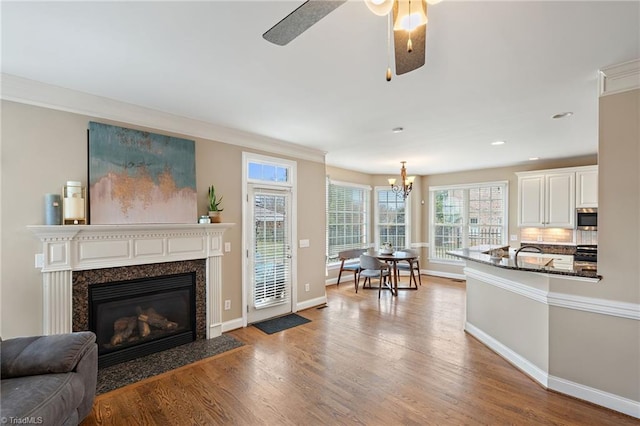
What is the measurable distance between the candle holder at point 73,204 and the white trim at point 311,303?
3094 millimetres

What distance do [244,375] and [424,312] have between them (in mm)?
3005

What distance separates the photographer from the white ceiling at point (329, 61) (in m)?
1.68

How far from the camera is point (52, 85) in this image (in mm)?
2590

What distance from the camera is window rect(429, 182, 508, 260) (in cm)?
667

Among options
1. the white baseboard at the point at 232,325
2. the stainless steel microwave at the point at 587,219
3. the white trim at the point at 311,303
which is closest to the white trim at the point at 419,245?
the stainless steel microwave at the point at 587,219

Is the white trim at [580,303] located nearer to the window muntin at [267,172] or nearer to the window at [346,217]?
the window muntin at [267,172]

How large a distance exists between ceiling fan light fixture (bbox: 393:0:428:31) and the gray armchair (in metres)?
2.59

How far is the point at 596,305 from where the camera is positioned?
7.61 feet

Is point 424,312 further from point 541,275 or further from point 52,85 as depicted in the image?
point 52,85

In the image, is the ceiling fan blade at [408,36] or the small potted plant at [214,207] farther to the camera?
the small potted plant at [214,207]

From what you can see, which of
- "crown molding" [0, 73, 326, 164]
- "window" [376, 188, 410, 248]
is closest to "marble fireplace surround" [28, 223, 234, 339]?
"crown molding" [0, 73, 326, 164]

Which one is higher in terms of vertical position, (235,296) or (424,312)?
(235,296)

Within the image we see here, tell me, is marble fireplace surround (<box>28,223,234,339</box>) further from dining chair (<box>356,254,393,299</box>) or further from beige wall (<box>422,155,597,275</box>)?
beige wall (<box>422,155,597,275</box>)

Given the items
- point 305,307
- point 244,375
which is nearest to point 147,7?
point 244,375
